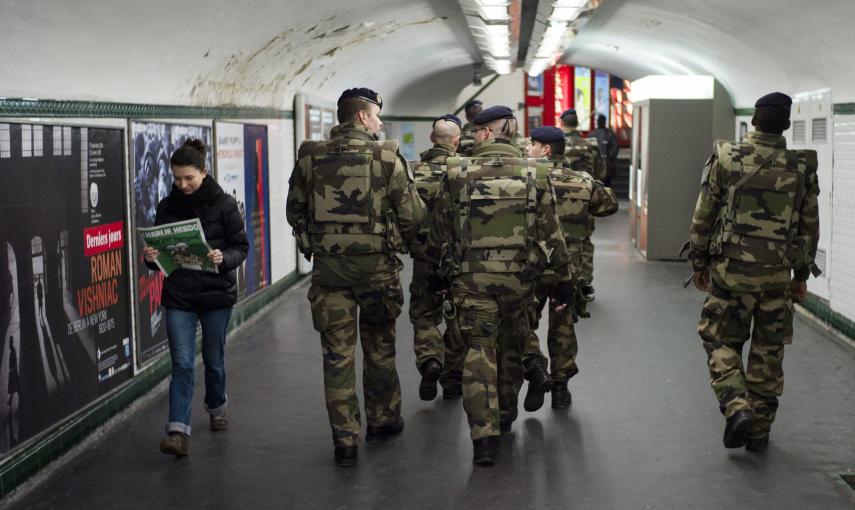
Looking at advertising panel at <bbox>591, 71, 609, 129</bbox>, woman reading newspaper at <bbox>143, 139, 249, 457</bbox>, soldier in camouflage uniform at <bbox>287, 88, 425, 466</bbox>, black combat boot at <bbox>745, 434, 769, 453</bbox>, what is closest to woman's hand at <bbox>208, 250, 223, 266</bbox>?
woman reading newspaper at <bbox>143, 139, 249, 457</bbox>

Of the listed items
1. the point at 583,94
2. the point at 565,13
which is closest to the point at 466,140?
the point at 565,13

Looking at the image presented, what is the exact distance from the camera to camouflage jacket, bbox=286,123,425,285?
5844 millimetres

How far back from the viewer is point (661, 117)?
15281mm

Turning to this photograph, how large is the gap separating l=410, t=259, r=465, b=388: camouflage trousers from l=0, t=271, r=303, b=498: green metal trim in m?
1.83

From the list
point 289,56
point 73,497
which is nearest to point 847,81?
point 289,56

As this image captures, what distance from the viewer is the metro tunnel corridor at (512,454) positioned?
5410 millimetres

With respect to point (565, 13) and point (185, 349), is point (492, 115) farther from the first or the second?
point (565, 13)

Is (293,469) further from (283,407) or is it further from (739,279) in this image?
(739,279)

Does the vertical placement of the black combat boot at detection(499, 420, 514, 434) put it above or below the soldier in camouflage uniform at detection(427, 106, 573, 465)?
below

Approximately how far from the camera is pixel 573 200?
7285 mm

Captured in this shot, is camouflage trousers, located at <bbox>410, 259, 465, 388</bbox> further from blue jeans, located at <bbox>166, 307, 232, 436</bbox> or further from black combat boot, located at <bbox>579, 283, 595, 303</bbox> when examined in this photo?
blue jeans, located at <bbox>166, 307, 232, 436</bbox>

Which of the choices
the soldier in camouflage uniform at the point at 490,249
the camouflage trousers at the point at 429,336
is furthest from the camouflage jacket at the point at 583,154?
the soldier in camouflage uniform at the point at 490,249

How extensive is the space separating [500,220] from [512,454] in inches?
51.2

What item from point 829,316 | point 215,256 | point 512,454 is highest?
point 215,256
